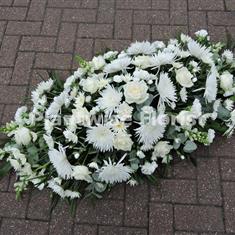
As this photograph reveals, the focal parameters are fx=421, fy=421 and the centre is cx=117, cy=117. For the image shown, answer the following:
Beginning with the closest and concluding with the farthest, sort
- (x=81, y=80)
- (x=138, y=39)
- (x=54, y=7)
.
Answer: (x=81, y=80)
(x=138, y=39)
(x=54, y=7)

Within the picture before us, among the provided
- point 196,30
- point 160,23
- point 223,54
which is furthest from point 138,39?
point 223,54

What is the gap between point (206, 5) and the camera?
3.77 m

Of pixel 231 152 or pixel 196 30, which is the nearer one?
pixel 231 152

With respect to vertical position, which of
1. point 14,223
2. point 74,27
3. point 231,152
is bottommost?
point 14,223

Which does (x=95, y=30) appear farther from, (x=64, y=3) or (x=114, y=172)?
(x=114, y=172)

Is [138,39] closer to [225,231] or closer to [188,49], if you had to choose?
[188,49]

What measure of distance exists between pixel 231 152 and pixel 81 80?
1.19 meters

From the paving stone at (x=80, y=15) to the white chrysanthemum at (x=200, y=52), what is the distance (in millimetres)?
1173

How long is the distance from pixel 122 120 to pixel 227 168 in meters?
0.86

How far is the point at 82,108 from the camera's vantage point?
2803 mm

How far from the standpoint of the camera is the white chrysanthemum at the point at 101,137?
264 centimetres

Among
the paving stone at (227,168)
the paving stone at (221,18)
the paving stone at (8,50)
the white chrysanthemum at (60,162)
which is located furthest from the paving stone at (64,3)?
the paving stone at (227,168)

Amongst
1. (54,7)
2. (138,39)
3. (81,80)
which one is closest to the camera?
Result: (81,80)

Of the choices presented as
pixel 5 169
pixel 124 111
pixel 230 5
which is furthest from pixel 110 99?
pixel 230 5
